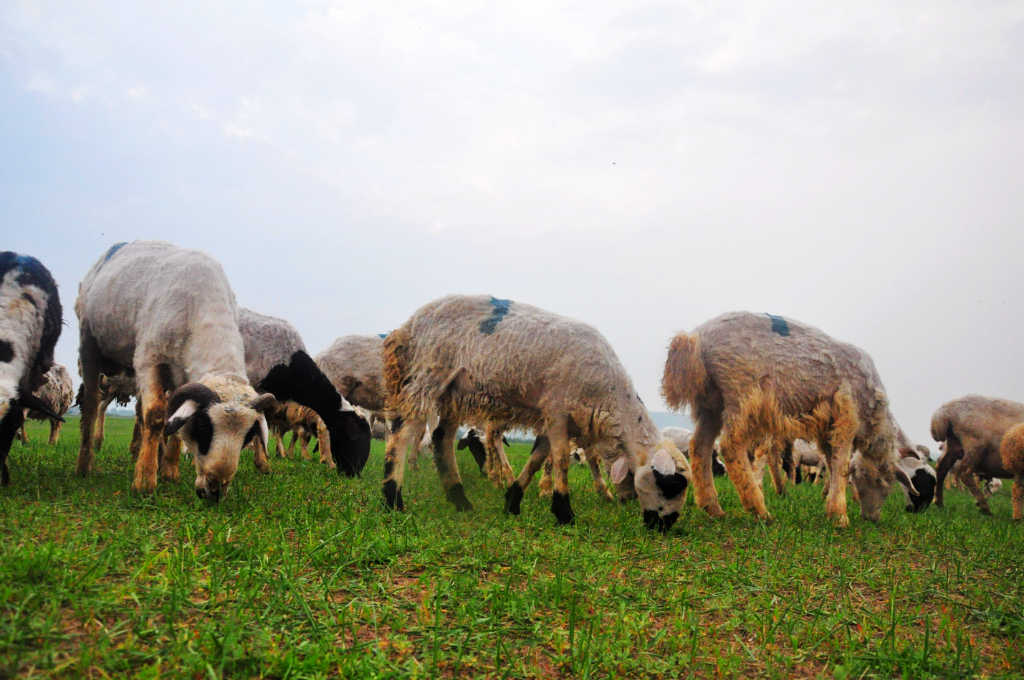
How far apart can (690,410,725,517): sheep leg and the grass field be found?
178 centimetres

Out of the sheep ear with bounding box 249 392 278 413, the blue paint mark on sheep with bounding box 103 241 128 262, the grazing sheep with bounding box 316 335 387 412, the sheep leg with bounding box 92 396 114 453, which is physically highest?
the blue paint mark on sheep with bounding box 103 241 128 262

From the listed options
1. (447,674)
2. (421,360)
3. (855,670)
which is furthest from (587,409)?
(447,674)

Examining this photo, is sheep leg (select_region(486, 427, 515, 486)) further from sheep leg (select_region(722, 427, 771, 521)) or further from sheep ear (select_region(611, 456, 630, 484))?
sheep leg (select_region(722, 427, 771, 521))

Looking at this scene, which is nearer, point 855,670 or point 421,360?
point 855,670

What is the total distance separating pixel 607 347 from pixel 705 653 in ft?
14.5

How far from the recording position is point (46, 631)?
8.38 ft

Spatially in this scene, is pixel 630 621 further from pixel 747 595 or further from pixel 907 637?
pixel 907 637

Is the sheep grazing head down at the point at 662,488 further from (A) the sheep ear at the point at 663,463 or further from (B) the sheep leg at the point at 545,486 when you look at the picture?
(B) the sheep leg at the point at 545,486

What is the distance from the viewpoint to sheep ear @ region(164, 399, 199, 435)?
18.1ft

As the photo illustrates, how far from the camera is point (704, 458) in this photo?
873 centimetres

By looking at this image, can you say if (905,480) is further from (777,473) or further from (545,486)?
(545,486)

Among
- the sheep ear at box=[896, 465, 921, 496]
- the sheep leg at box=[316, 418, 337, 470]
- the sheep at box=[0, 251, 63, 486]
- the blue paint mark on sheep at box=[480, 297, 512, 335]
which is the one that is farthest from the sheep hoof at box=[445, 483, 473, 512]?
the sheep ear at box=[896, 465, 921, 496]

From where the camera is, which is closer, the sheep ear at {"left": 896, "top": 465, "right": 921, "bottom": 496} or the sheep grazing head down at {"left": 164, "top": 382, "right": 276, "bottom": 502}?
the sheep grazing head down at {"left": 164, "top": 382, "right": 276, "bottom": 502}

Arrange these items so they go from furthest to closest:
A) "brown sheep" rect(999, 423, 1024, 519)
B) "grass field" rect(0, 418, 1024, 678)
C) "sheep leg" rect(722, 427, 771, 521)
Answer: "brown sheep" rect(999, 423, 1024, 519), "sheep leg" rect(722, 427, 771, 521), "grass field" rect(0, 418, 1024, 678)
